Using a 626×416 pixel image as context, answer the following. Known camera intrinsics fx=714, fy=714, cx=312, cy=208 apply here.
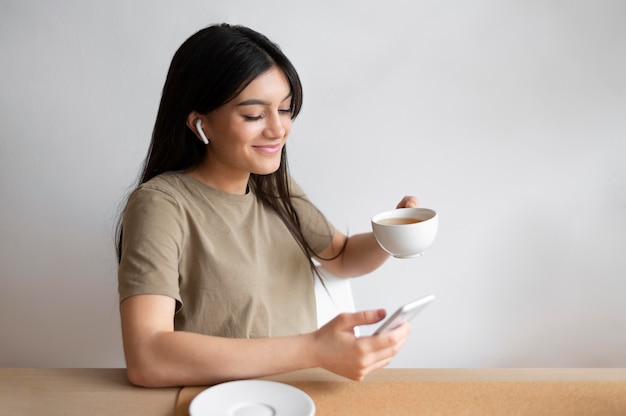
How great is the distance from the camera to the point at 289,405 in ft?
3.55

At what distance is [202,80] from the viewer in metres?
1.39

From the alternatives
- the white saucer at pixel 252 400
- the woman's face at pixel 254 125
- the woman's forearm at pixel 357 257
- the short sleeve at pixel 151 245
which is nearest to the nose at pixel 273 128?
the woman's face at pixel 254 125

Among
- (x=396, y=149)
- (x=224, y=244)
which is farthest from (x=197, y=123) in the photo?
(x=396, y=149)

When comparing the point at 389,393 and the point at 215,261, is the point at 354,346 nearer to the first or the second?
the point at 389,393

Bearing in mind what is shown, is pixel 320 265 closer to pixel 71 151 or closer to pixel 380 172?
pixel 380 172

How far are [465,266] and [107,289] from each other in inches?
42.4

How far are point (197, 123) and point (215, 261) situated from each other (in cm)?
28

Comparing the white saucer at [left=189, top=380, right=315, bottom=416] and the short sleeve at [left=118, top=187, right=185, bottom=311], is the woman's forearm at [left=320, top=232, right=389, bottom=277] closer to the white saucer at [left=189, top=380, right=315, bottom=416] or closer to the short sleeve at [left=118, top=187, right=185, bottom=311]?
the short sleeve at [left=118, top=187, right=185, bottom=311]

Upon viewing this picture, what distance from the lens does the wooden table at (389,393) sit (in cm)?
109

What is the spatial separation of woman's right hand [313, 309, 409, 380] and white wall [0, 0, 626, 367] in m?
0.97

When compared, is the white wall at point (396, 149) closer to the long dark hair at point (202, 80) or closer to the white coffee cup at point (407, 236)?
the long dark hair at point (202, 80)

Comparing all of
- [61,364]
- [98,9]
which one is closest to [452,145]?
[98,9]

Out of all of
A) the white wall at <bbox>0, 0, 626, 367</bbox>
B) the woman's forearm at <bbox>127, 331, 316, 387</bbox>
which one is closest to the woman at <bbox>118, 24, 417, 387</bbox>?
the woman's forearm at <bbox>127, 331, 316, 387</bbox>

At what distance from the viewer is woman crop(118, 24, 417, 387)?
1162mm
